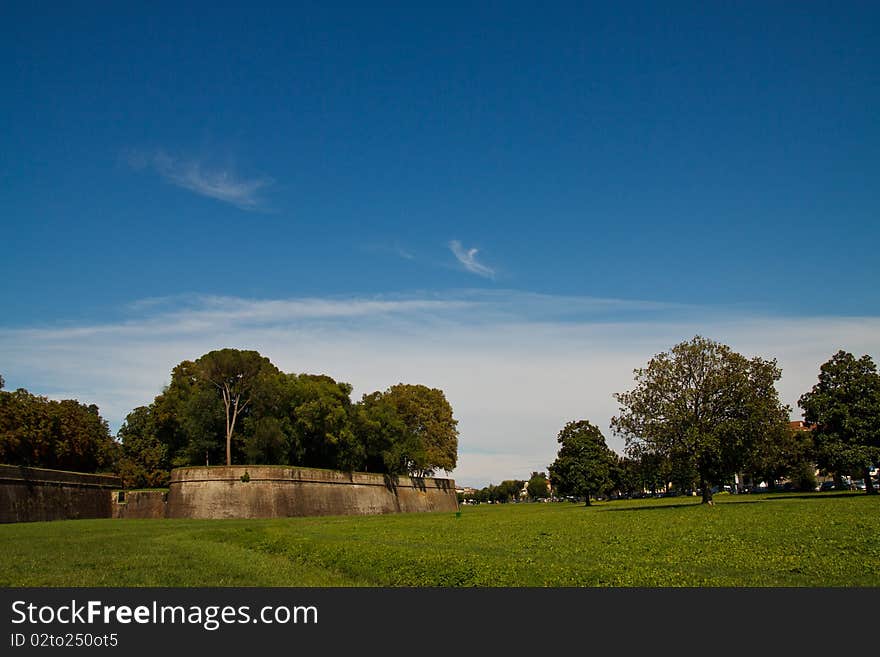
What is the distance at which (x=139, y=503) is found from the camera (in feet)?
192

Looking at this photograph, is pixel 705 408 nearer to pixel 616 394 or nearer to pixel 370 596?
pixel 616 394

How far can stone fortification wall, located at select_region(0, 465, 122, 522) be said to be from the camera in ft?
146

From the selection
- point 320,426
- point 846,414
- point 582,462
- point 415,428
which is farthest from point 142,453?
point 846,414

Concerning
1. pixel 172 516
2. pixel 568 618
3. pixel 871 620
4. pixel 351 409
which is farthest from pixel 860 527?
pixel 351 409

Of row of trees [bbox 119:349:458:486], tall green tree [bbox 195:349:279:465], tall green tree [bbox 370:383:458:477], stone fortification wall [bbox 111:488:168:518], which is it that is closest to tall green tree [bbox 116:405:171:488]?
row of trees [bbox 119:349:458:486]

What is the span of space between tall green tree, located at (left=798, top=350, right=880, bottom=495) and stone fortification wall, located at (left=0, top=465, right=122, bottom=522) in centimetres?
5333

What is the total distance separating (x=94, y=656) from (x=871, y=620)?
29.9 ft

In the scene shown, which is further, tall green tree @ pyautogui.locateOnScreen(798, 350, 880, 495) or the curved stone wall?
the curved stone wall

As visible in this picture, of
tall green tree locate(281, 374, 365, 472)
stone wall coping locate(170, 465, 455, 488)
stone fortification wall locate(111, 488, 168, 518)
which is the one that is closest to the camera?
stone wall coping locate(170, 465, 455, 488)

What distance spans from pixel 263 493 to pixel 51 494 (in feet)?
46.5

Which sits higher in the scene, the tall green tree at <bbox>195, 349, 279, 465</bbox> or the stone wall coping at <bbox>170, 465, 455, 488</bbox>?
the tall green tree at <bbox>195, 349, 279, 465</bbox>

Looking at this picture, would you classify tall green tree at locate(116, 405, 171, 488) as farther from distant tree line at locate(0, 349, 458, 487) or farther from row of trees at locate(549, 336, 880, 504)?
row of trees at locate(549, 336, 880, 504)

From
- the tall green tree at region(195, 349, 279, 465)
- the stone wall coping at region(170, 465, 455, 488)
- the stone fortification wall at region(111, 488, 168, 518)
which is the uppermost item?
the tall green tree at region(195, 349, 279, 465)

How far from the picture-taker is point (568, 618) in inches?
374
